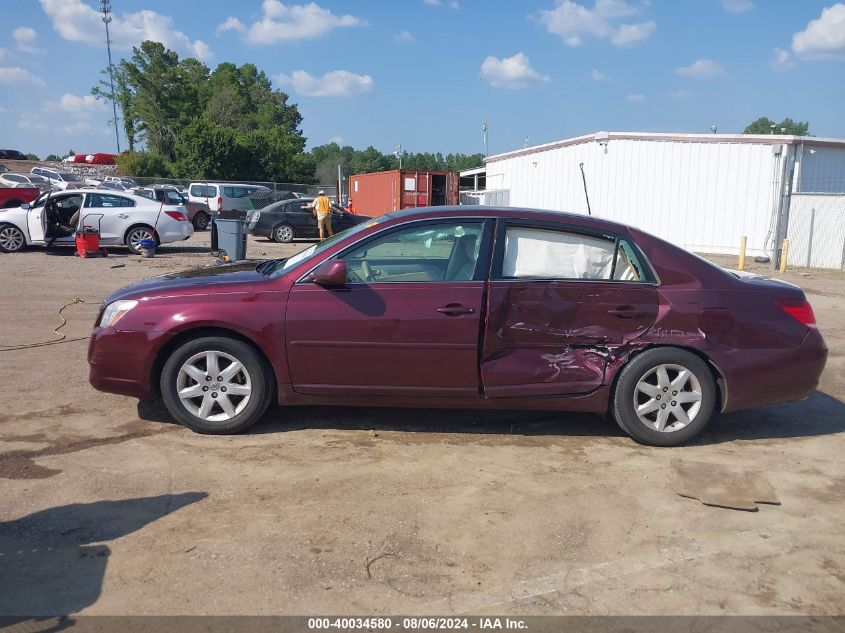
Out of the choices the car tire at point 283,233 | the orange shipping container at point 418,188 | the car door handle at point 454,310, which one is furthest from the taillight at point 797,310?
the orange shipping container at point 418,188

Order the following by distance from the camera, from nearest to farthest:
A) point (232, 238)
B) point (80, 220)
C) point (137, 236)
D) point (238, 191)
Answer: point (232, 238)
point (80, 220)
point (137, 236)
point (238, 191)

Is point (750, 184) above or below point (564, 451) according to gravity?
above

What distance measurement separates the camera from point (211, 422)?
17.1 feet

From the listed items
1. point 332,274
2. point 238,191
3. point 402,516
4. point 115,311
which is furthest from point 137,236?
point 402,516

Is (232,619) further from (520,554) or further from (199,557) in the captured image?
(520,554)

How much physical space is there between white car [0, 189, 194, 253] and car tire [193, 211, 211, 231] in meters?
9.83

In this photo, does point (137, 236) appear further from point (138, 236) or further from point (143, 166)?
point (143, 166)

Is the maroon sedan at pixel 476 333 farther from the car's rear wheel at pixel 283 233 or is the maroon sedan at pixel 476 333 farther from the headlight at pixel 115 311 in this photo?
the car's rear wheel at pixel 283 233

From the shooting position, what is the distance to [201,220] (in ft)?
88.6

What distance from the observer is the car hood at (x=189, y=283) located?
17.2ft

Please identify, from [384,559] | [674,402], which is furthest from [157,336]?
[674,402]

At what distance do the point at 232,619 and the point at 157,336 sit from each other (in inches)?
101

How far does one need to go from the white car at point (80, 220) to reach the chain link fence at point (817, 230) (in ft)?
54.5

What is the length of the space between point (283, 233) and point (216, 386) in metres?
18.4
